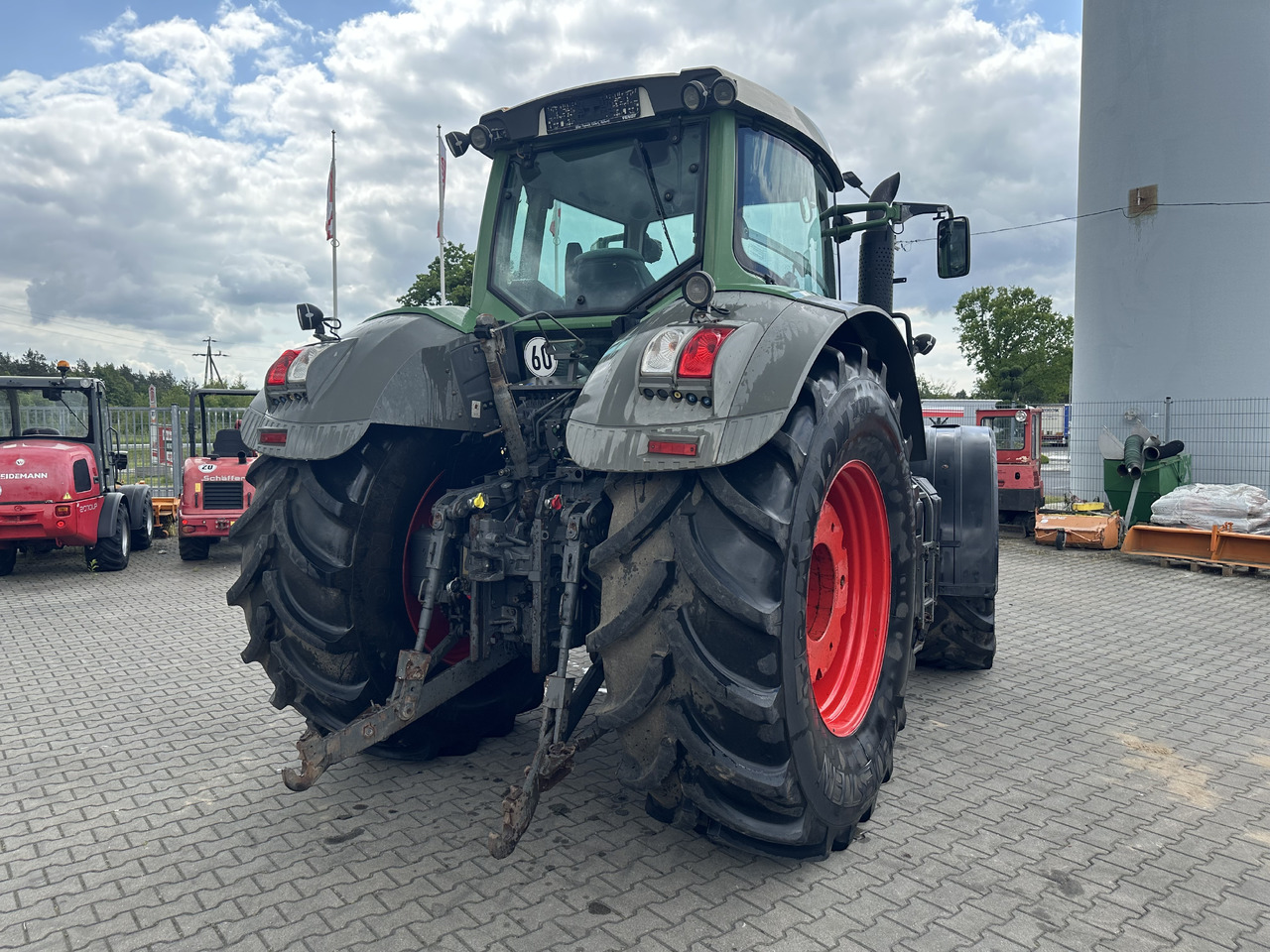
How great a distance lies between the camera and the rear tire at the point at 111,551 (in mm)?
9484

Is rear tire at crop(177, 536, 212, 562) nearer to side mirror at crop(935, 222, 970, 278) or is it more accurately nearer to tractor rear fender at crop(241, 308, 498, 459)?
tractor rear fender at crop(241, 308, 498, 459)

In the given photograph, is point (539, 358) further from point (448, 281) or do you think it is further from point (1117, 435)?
point (448, 281)

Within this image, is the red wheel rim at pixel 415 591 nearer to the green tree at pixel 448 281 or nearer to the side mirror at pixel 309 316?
the side mirror at pixel 309 316

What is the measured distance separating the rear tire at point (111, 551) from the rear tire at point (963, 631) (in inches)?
346

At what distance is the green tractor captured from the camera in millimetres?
2332

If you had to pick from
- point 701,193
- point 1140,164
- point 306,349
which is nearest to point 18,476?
point 306,349

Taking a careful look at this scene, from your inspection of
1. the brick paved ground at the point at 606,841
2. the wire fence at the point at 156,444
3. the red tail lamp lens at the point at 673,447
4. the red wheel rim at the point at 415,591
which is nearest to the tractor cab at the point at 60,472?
the wire fence at the point at 156,444

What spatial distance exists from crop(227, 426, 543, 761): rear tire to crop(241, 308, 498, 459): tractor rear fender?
0.15 metres

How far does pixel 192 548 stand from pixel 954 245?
940 cm

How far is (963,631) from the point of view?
515cm

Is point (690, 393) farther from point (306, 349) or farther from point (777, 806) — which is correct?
point (306, 349)

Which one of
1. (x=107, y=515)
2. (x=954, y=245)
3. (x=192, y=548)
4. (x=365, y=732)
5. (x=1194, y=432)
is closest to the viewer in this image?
(x=365, y=732)

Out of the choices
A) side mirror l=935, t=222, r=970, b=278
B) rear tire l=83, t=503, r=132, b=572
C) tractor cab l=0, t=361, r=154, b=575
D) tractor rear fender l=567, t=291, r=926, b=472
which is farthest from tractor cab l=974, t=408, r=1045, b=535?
tractor cab l=0, t=361, r=154, b=575

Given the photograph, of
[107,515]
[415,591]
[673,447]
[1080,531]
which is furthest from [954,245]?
[107,515]
